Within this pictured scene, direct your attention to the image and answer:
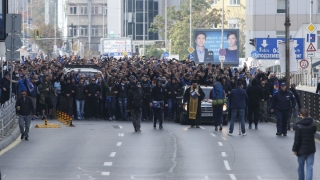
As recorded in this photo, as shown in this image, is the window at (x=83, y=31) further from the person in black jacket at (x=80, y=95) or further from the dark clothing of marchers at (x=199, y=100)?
the dark clothing of marchers at (x=199, y=100)

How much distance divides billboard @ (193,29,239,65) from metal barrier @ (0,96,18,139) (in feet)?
143

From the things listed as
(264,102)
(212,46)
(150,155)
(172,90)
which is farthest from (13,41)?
(212,46)

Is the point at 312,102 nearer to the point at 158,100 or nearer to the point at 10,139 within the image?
the point at 158,100

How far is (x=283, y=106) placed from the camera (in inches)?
1110

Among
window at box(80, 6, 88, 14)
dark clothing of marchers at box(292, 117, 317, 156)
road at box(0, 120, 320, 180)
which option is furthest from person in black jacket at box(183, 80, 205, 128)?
window at box(80, 6, 88, 14)

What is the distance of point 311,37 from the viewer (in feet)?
147

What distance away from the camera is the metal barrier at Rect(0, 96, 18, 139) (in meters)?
26.0

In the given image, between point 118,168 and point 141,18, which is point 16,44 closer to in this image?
point 118,168

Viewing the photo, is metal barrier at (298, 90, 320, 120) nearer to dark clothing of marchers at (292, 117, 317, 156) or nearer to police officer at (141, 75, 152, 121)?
police officer at (141, 75, 152, 121)

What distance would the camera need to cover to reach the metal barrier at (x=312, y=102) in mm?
32656

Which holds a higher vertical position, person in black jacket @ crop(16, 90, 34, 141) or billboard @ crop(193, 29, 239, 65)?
billboard @ crop(193, 29, 239, 65)

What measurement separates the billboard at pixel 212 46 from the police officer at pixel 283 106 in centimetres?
4405

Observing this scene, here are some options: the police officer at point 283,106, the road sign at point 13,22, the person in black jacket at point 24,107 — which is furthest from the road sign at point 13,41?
the police officer at point 283,106

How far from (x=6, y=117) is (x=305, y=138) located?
12739mm
